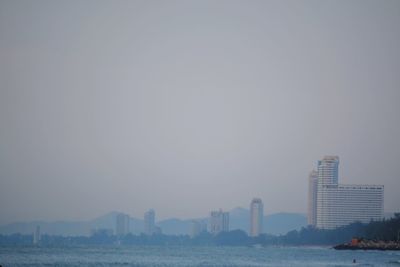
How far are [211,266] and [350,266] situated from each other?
478 inches

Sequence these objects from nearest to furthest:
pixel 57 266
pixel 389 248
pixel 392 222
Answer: pixel 57 266 → pixel 389 248 → pixel 392 222

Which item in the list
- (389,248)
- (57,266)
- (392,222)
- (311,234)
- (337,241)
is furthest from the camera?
(311,234)

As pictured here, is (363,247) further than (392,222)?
No

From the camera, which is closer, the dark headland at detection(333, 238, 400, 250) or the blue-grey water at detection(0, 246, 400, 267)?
the blue-grey water at detection(0, 246, 400, 267)

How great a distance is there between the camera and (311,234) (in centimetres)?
18925

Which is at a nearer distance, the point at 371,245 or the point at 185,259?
the point at 185,259

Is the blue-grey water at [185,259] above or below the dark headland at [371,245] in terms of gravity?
below

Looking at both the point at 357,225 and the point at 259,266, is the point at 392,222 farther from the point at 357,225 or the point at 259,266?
the point at 259,266

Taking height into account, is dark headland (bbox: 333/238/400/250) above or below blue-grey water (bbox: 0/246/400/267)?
above

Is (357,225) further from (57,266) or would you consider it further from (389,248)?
(57,266)

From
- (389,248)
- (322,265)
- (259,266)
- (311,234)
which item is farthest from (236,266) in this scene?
(311,234)

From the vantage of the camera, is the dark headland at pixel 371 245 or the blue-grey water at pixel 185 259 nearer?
the blue-grey water at pixel 185 259

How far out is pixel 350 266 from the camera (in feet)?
238

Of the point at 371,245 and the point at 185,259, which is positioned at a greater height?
the point at 371,245
